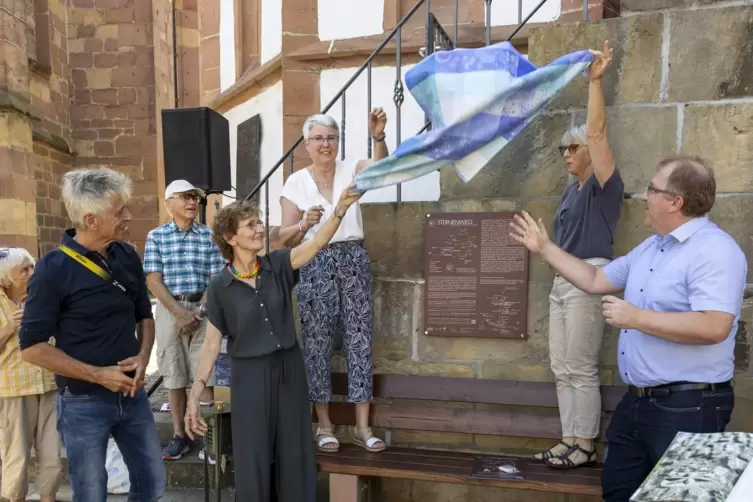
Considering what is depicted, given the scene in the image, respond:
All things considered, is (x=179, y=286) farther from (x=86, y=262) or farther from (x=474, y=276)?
(x=474, y=276)

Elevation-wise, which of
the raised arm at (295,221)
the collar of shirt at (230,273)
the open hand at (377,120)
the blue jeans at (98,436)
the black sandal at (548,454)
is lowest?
the black sandal at (548,454)

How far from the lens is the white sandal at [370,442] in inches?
138

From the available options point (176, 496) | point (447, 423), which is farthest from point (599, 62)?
Answer: point (176, 496)

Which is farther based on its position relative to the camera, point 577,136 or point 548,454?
point 548,454

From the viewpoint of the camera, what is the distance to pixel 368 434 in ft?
11.7

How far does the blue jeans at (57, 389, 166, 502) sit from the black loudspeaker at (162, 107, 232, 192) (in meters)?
3.25

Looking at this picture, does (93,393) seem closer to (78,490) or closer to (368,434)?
(78,490)

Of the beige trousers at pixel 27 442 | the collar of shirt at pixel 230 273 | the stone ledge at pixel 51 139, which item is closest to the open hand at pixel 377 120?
the collar of shirt at pixel 230 273

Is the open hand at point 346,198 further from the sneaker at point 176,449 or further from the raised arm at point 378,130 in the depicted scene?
the sneaker at point 176,449

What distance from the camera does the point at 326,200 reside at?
10.9 ft

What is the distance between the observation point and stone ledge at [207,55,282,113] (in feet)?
23.2

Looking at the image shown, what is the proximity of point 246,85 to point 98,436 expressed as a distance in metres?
6.06

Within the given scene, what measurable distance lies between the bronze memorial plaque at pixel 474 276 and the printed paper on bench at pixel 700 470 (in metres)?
1.86

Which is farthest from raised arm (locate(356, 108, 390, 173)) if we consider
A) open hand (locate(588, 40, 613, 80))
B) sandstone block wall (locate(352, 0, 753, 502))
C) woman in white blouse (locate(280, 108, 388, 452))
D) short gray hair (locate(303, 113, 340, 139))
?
open hand (locate(588, 40, 613, 80))
